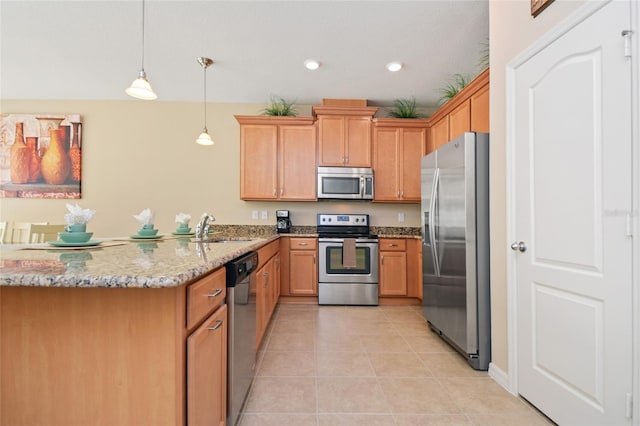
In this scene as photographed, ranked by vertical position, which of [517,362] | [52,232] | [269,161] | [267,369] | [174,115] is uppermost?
[174,115]

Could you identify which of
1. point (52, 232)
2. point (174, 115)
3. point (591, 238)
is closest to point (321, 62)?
point (174, 115)

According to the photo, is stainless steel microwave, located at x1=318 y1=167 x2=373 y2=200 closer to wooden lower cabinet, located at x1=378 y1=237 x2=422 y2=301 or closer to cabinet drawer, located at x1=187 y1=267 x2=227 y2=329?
wooden lower cabinet, located at x1=378 y1=237 x2=422 y2=301

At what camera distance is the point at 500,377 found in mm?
1863

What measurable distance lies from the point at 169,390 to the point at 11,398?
450mm

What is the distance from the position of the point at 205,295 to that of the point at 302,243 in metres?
2.66

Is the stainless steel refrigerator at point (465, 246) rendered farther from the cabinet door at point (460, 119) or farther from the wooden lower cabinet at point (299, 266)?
the wooden lower cabinet at point (299, 266)

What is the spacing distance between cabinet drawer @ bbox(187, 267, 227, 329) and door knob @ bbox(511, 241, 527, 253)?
168 cm

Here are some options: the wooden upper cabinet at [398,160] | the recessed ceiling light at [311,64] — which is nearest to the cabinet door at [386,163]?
the wooden upper cabinet at [398,160]

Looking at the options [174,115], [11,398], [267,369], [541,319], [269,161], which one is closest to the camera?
[11,398]

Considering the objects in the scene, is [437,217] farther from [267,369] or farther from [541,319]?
[267,369]

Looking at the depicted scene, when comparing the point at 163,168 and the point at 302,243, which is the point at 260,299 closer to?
the point at 302,243

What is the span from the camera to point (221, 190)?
421 cm

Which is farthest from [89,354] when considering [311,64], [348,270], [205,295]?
[311,64]

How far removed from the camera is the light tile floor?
1.54 meters
